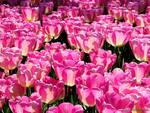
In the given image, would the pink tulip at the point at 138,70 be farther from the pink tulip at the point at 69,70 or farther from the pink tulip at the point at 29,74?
the pink tulip at the point at 29,74

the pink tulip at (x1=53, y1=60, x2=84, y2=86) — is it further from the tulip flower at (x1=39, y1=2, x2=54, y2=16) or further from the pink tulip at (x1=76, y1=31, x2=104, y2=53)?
the tulip flower at (x1=39, y1=2, x2=54, y2=16)

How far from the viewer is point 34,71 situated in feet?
6.48

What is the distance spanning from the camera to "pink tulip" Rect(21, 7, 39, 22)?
3.40 metres

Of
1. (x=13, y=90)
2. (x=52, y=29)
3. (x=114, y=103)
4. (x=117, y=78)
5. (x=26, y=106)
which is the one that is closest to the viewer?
(x=114, y=103)

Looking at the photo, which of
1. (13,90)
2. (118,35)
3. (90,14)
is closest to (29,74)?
(13,90)

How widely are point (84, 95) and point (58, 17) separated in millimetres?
1611

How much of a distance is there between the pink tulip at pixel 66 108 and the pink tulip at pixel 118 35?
108 centimetres

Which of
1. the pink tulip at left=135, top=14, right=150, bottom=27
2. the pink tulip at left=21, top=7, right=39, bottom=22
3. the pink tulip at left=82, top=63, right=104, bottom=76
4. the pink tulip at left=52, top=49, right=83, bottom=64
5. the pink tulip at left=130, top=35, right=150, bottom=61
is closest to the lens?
the pink tulip at left=82, top=63, right=104, bottom=76

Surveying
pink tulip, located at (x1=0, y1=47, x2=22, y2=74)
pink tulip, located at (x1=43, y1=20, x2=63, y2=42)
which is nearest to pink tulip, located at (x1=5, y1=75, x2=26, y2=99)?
pink tulip, located at (x1=0, y1=47, x2=22, y2=74)

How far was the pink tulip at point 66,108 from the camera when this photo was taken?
1547mm

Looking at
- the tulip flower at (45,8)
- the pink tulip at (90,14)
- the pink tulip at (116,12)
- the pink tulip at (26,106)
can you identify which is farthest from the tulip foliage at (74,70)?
the tulip flower at (45,8)

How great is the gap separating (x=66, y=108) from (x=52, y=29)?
1.39 meters

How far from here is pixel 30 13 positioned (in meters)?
3.45

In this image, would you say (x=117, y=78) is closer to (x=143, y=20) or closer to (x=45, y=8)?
(x=143, y=20)
